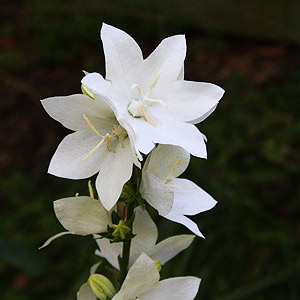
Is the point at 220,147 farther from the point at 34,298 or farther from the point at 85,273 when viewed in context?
the point at 34,298

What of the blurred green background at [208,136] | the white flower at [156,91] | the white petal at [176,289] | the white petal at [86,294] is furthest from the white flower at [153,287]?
the blurred green background at [208,136]

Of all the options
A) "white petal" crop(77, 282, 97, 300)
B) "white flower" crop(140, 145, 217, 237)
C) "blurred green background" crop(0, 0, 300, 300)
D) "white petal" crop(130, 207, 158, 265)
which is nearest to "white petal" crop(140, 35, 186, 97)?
"white flower" crop(140, 145, 217, 237)

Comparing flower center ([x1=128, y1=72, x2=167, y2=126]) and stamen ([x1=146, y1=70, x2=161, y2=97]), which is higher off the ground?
stamen ([x1=146, y1=70, x2=161, y2=97])

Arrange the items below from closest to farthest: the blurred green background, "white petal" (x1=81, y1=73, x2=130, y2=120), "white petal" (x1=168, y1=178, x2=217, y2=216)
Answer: "white petal" (x1=81, y1=73, x2=130, y2=120) → "white petal" (x1=168, y1=178, x2=217, y2=216) → the blurred green background

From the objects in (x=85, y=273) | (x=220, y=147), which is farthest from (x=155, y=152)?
(x=220, y=147)

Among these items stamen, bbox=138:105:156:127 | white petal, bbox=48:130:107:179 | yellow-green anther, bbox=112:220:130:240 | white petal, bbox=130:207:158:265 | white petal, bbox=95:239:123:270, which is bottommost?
white petal, bbox=95:239:123:270

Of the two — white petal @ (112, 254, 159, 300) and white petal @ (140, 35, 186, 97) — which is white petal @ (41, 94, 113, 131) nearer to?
white petal @ (140, 35, 186, 97)

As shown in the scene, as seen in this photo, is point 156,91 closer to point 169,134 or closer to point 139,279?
point 169,134

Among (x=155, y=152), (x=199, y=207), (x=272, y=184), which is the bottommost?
(x=272, y=184)
